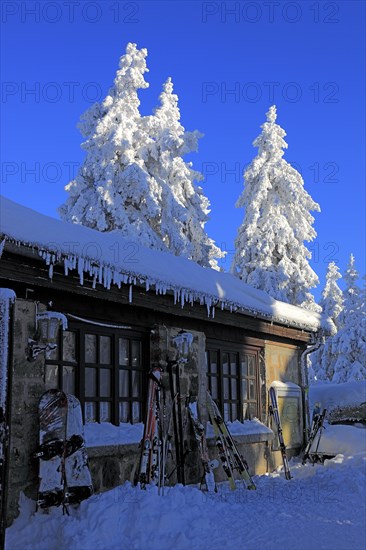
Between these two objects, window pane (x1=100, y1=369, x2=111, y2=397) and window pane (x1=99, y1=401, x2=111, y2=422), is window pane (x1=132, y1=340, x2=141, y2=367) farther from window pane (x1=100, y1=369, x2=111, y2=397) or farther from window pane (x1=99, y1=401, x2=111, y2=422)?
window pane (x1=99, y1=401, x2=111, y2=422)

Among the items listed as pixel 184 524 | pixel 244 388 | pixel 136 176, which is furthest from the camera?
pixel 136 176

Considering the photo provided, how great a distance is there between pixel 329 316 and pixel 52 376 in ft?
73.6

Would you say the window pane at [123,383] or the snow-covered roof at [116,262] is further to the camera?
the window pane at [123,383]

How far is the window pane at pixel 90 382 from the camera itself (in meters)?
6.95

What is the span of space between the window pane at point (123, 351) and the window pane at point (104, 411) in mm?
578

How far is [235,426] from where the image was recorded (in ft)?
31.1

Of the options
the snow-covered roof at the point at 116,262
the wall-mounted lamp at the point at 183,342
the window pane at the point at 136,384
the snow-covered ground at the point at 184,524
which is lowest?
the snow-covered ground at the point at 184,524

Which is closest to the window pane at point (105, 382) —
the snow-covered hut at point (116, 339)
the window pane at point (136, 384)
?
the snow-covered hut at point (116, 339)

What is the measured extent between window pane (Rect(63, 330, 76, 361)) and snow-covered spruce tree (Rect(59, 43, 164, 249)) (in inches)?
490

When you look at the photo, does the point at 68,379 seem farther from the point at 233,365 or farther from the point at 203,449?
the point at 233,365

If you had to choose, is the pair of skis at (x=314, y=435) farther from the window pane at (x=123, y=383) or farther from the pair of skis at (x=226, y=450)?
the window pane at (x=123, y=383)

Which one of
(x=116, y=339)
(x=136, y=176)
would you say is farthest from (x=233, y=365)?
(x=136, y=176)

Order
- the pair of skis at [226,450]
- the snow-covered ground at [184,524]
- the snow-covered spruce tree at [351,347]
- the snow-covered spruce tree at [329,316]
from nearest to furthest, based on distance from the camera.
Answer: the snow-covered ground at [184,524] < the pair of skis at [226,450] < the snow-covered spruce tree at [351,347] < the snow-covered spruce tree at [329,316]

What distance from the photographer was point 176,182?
2158 cm
